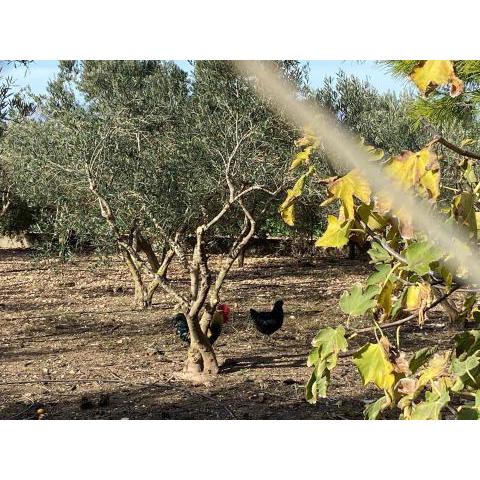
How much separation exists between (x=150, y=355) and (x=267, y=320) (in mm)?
741

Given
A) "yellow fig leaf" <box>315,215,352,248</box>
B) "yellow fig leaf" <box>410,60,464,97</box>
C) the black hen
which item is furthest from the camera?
the black hen

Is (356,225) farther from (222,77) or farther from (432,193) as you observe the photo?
(222,77)

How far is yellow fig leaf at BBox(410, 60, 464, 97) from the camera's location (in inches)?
33.0

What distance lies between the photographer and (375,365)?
3.35 ft

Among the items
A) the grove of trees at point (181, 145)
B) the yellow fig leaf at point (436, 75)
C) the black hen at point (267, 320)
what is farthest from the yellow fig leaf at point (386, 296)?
the black hen at point (267, 320)

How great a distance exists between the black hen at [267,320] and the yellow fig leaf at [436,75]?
4062 mm

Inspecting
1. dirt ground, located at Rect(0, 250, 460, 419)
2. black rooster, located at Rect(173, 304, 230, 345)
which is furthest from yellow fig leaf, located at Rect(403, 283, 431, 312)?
black rooster, located at Rect(173, 304, 230, 345)

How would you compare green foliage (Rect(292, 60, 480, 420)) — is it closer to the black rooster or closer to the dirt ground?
the dirt ground

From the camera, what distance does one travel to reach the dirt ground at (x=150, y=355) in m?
3.56

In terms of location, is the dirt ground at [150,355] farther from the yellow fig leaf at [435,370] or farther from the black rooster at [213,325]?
the yellow fig leaf at [435,370]

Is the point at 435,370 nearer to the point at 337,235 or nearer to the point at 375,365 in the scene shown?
the point at 375,365

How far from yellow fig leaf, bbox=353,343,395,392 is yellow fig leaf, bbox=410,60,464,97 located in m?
0.34
